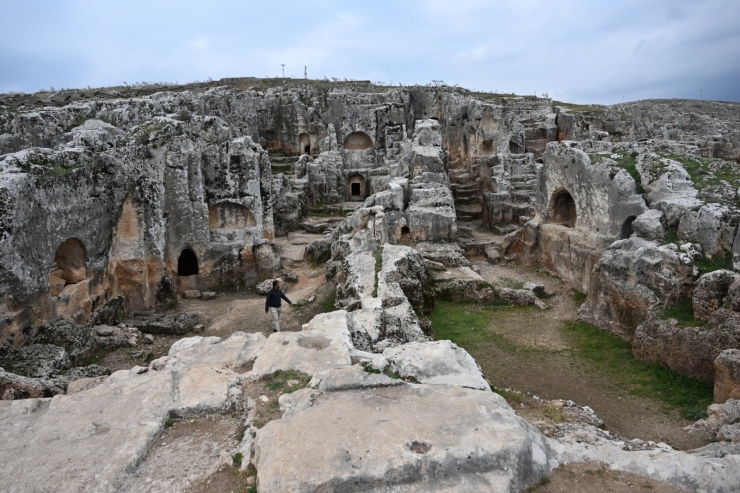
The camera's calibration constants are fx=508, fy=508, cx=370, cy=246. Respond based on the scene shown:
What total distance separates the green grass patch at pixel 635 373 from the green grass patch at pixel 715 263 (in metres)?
2.19

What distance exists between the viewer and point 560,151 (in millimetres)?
15766

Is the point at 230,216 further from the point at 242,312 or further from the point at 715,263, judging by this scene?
the point at 715,263

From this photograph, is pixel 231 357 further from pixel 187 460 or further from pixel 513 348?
pixel 513 348

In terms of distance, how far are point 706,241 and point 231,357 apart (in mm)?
9888

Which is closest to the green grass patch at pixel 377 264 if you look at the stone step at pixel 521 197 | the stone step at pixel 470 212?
the stone step at pixel 521 197

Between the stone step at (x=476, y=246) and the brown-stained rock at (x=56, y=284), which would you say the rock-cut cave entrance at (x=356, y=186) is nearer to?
the stone step at (x=476, y=246)

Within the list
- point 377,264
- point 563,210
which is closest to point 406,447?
point 377,264

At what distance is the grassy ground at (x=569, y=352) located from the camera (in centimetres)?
908

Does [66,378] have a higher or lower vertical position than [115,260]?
lower

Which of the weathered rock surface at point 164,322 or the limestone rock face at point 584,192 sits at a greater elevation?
the limestone rock face at point 584,192

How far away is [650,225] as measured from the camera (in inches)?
459

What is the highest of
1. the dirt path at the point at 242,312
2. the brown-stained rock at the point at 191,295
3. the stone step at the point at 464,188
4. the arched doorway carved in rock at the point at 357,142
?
the arched doorway carved in rock at the point at 357,142

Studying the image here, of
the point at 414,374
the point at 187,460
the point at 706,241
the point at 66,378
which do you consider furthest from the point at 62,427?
the point at 706,241

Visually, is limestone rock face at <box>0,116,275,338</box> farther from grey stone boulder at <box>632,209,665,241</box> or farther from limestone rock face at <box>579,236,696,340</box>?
grey stone boulder at <box>632,209,665,241</box>
